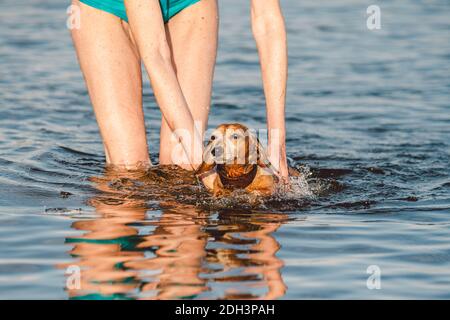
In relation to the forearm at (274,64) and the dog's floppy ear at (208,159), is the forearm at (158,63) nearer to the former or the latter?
the dog's floppy ear at (208,159)

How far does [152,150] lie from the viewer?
909cm

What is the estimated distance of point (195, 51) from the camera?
708 cm

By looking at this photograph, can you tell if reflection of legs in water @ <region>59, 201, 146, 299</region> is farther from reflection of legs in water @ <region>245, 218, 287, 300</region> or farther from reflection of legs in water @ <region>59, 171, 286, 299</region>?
reflection of legs in water @ <region>245, 218, 287, 300</region>

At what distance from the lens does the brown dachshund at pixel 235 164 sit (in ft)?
19.5

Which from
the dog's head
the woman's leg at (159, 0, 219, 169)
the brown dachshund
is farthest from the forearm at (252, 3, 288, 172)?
the woman's leg at (159, 0, 219, 169)

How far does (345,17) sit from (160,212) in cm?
1170

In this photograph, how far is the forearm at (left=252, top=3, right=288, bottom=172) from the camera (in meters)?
6.43

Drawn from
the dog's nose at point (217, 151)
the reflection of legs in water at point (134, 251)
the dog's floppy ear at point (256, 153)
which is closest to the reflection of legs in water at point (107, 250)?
the reflection of legs in water at point (134, 251)

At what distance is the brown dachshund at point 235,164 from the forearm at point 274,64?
19cm

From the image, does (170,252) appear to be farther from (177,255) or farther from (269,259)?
(269,259)

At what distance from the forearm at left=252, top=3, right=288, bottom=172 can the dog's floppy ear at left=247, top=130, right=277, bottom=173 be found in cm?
25

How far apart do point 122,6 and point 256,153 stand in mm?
1502
